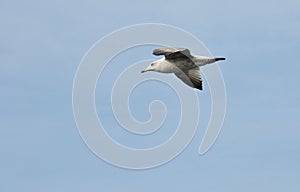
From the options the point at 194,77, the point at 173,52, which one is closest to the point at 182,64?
the point at 194,77

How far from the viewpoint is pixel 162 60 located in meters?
42.9

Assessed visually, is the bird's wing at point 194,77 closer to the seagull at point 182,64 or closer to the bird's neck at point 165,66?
the seagull at point 182,64

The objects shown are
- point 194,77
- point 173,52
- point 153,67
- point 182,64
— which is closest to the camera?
point 173,52

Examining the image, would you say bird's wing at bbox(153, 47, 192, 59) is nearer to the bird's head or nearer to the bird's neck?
the bird's neck

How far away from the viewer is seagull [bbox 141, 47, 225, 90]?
137 feet

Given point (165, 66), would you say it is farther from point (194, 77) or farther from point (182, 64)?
point (194, 77)

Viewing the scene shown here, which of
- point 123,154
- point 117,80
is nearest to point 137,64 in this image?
point 117,80

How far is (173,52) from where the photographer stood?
136 ft

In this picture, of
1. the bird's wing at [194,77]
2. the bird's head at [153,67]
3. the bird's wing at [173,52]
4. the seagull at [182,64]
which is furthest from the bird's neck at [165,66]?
the bird's wing at [173,52]

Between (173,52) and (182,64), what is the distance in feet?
4.11

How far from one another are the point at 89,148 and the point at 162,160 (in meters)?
3.23

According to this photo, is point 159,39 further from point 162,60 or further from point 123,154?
point 123,154

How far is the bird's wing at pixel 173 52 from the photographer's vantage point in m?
41.5

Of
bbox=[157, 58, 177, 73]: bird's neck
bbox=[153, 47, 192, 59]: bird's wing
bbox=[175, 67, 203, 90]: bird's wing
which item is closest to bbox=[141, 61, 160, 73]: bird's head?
bbox=[157, 58, 177, 73]: bird's neck
